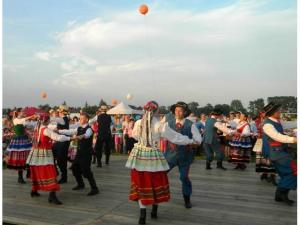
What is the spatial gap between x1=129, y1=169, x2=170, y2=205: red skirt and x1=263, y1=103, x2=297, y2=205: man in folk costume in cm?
176

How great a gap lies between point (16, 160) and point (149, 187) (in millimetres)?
3519

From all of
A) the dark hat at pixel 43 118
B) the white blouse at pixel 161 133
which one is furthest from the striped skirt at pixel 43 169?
the white blouse at pixel 161 133

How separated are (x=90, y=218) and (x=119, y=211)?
1.46 feet

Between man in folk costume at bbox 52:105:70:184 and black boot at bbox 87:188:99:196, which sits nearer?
black boot at bbox 87:188:99:196

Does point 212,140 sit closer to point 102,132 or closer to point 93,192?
point 102,132

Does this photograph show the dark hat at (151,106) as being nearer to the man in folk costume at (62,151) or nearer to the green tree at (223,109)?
the man in folk costume at (62,151)

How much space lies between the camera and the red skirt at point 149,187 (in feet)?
14.2

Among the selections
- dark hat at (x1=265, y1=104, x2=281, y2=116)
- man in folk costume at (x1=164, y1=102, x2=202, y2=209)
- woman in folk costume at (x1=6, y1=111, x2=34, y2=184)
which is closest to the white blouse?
man in folk costume at (x1=164, y1=102, x2=202, y2=209)

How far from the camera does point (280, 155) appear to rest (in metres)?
5.13

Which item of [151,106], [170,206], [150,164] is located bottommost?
[170,206]

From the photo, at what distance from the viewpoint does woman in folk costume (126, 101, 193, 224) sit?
4320mm

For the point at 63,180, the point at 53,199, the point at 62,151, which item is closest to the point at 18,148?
the point at 62,151

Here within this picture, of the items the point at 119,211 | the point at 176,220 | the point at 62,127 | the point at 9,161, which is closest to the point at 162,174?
the point at 176,220

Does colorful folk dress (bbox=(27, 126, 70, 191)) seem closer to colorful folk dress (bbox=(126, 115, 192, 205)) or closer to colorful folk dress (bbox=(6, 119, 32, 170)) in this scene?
colorful folk dress (bbox=(126, 115, 192, 205))
